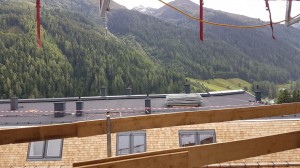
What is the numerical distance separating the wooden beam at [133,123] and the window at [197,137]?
895cm

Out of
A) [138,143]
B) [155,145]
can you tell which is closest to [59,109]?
[138,143]

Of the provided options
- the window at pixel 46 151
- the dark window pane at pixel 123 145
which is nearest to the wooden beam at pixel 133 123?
the dark window pane at pixel 123 145

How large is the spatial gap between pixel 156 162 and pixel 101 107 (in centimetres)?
2009

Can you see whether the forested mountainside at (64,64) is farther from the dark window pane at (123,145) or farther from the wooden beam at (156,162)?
the wooden beam at (156,162)

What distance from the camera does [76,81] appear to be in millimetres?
137375

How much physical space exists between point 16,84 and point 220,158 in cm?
12129

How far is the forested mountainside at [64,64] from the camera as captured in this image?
12338cm

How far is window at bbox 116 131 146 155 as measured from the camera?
1536 cm

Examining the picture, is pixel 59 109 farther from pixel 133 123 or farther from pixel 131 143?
pixel 133 123

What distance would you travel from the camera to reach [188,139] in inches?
622

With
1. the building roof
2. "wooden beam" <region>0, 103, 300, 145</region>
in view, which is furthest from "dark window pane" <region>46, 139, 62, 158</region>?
"wooden beam" <region>0, 103, 300, 145</region>

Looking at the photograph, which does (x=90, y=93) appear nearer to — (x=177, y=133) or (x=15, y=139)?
(x=177, y=133)

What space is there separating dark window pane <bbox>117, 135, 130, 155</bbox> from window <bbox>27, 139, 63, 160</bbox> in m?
2.76

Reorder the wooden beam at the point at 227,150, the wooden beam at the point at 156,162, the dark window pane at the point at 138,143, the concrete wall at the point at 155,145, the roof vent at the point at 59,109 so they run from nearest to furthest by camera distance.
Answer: the wooden beam at the point at 156,162 < the wooden beam at the point at 227,150 < the concrete wall at the point at 155,145 < the dark window pane at the point at 138,143 < the roof vent at the point at 59,109
